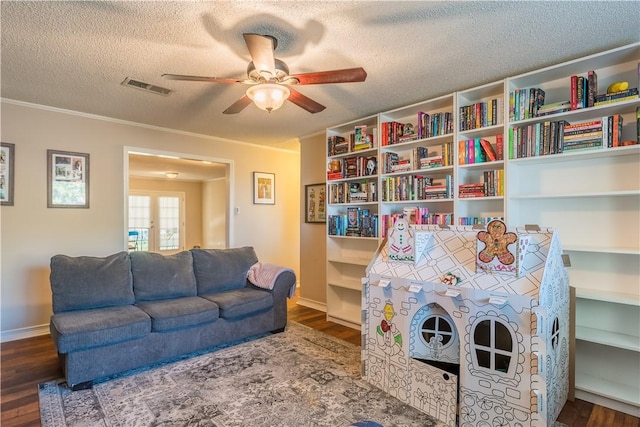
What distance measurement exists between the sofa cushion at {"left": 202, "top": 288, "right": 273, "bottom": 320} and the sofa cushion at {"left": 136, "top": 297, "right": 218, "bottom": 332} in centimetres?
9

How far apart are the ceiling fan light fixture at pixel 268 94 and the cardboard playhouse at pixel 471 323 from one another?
120 cm

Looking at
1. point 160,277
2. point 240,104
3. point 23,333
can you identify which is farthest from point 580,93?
point 23,333

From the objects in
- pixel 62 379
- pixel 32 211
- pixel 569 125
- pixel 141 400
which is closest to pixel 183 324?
pixel 141 400

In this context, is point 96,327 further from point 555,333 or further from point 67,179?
point 555,333

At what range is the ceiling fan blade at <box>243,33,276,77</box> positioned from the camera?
1715mm

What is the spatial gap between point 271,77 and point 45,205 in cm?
300

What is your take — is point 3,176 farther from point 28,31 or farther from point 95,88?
point 28,31

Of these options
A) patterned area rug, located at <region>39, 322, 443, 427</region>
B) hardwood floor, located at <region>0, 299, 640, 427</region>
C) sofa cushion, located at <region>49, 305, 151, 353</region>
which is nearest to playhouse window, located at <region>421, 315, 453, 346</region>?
patterned area rug, located at <region>39, 322, 443, 427</region>

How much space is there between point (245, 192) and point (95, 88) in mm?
2433

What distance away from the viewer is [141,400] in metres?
2.21

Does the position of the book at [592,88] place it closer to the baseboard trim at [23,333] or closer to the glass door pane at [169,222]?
the baseboard trim at [23,333]

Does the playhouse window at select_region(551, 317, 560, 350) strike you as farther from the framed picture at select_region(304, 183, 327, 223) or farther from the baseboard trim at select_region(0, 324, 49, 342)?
the baseboard trim at select_region(0, 324, 49, 342)

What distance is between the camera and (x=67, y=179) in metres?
3.60

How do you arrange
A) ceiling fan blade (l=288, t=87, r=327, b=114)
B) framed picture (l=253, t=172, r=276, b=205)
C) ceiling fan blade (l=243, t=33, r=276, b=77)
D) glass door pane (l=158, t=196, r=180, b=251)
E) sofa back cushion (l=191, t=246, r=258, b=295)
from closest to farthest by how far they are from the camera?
ceiling fan blade (l=243, t=33, r=276, b=77) < ceiling fan blade (l=288, t=87, r=327, b=114) < sofa back cushion (l=191, t=246, r=258, b=295) < framed picture (l=253, t=172, r=276, b=205) < glass door pane (l=158, t=196, r=180, b=251)
